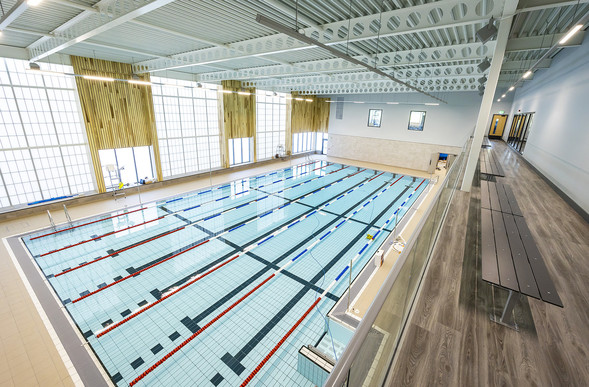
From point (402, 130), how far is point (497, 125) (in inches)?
375

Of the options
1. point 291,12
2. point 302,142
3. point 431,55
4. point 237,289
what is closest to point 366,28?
point 291,12

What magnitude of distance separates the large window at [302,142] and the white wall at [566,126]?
585 inches

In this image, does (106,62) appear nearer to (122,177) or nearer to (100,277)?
(122,177)

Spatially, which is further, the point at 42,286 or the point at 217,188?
the point at 217,188

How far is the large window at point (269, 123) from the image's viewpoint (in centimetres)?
1766

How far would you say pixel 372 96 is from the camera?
1941 cm

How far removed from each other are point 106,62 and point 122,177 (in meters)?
4.72

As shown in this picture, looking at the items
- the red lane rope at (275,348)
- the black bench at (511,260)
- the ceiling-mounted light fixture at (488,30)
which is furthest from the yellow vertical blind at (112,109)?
the black bench at (511,260)

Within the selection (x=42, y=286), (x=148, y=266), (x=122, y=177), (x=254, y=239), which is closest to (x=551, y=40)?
(x=254, y=239)

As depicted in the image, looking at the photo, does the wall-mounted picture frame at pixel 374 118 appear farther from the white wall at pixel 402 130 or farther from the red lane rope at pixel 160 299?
the red lane rope at pixel 160 299

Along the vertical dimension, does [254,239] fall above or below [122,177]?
below

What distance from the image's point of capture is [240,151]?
54.7 ft

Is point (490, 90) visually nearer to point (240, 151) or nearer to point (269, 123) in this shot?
point (240, 151)

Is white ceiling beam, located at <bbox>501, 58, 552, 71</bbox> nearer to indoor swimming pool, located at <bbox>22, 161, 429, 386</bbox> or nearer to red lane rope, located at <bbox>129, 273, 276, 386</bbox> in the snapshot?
indoor swimming pool, located at <bbox>22, 161, 429, 386</bbox>
